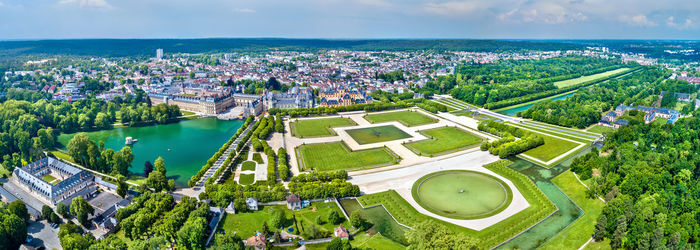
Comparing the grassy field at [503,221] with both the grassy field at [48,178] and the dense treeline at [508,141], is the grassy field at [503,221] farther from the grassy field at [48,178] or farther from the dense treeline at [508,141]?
the grassy field at [48,178]

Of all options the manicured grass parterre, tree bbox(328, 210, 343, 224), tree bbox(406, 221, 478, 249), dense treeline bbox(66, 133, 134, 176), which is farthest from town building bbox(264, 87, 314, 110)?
tree bbox(406, 221, 478, 249)

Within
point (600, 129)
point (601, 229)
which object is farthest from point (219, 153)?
point (600, 129)

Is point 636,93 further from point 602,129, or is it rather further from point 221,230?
point 221,230

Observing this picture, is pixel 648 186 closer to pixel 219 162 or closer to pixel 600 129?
pixel 600 129

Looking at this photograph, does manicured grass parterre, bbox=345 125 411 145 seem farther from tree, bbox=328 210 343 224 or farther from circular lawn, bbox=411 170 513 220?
tree, bbox=328 210 343 224

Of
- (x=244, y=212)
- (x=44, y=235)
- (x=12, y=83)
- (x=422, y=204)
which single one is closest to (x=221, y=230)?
(x=244, y=212)

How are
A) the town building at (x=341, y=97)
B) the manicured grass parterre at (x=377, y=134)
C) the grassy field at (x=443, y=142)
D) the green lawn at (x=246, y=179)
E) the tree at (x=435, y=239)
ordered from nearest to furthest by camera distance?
the tree at (x=435, y=239)
the green lawn at (x=246, y=179)
the grassy field at (x=443, y=142)
the manicured grass parterre at (x=377, y=134)
the town building at (x=341, y=97)

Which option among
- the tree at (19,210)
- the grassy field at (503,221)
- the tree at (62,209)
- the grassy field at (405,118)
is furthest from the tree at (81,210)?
the grassy field at (405,118)
